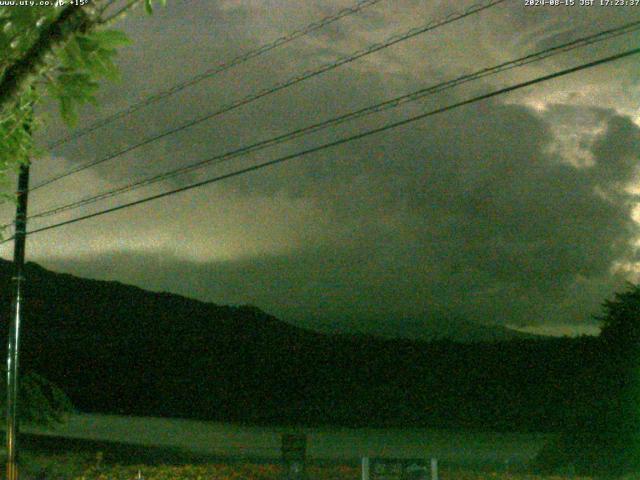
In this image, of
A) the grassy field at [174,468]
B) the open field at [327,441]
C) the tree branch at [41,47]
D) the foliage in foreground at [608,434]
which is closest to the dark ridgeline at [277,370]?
the foliage in foreground at [608,434]

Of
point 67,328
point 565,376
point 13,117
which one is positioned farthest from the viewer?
point 67,328

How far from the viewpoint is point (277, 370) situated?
40312mm

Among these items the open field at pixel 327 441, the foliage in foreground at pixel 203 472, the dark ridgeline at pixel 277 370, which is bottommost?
the foliage in foreground at pixel 203 472

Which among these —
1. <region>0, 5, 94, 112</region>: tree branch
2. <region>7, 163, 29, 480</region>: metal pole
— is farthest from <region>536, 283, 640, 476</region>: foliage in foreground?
<region>0, 5, 94, 112</region>: tree branch

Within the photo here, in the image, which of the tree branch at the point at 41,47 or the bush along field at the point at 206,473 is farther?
the bush along field at the point at 206,473

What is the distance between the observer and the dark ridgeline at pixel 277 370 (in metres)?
29.5

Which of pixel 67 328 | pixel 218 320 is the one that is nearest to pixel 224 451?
pixel 218 320

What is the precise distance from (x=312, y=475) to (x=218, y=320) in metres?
36.2

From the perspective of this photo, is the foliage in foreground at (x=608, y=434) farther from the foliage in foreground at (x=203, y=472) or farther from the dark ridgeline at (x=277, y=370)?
the foliage in foreground at (x=203, y=472)

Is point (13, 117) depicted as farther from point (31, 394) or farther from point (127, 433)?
point (127, 433)

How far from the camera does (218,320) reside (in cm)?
5216

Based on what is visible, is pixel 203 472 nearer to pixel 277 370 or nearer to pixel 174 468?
pixel 174 468

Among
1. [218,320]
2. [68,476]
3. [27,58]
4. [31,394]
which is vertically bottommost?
[68,476]

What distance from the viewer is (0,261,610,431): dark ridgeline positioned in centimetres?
2952
